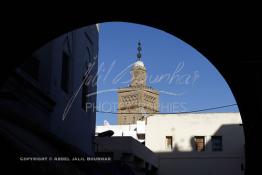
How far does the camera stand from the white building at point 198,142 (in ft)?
110

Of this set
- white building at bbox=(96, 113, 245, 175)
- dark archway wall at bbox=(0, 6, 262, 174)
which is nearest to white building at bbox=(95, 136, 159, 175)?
white building at bbox=(96, 113, 245, 175)

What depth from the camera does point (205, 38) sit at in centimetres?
720

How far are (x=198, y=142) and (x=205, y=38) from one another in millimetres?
28112

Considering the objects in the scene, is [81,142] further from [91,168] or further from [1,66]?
[1,66]

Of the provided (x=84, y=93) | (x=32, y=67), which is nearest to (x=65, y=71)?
(x=84, y=93)

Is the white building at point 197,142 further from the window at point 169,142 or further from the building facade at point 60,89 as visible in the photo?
the building facade at point 60,89

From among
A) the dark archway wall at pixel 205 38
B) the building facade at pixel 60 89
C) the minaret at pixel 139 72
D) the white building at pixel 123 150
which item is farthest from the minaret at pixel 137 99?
the dark archway wall at pixel 205 38

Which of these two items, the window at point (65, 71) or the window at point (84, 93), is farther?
the window at point (84, 93)

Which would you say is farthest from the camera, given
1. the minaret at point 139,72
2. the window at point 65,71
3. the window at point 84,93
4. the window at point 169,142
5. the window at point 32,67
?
the minaret at point 139,72

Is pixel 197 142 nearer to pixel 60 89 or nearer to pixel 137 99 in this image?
pixel 60 89

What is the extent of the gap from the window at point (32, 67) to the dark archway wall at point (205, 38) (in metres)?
3.55

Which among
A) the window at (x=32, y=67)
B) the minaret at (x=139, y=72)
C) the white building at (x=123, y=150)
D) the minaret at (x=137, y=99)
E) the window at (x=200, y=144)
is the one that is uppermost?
the minaret at (x=139, y=72)

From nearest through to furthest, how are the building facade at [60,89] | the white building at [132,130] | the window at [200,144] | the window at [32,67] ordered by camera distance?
the building facade at [60,89] → the window at [32,67] → the window at [200,144] → the white building at [132,130]

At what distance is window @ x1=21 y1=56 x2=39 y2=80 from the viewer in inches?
434
